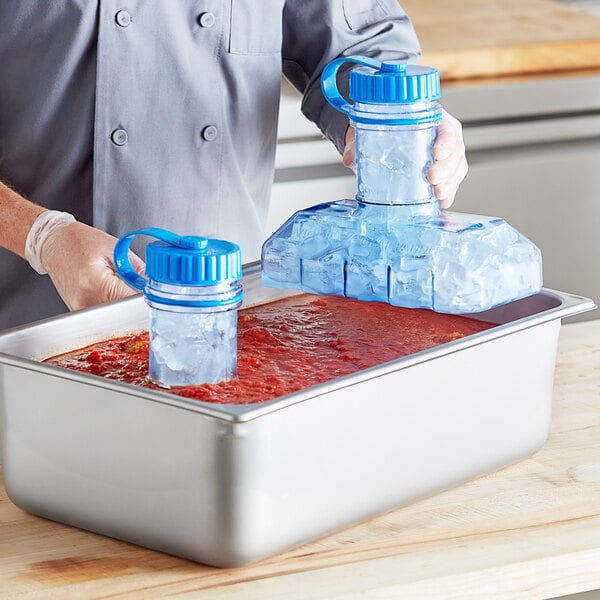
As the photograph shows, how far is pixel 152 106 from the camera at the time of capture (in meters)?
1.40

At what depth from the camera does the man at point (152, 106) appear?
1332 mm

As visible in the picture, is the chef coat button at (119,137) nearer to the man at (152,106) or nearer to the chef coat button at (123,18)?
the man at (152,106)

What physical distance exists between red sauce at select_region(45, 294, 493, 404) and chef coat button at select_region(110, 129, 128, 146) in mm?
337

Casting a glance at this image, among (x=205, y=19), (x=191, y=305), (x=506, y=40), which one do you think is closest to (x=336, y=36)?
(x=205, y=19)

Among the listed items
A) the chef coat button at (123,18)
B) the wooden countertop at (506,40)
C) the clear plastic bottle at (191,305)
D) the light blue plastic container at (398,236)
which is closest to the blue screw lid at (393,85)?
the light blue plastic container at (398,236)

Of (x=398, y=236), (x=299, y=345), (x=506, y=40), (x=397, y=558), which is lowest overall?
(x=397, y=558)

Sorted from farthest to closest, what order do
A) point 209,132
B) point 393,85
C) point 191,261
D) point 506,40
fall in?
point 506,40
point 209,132
point 393,85
point 191,261

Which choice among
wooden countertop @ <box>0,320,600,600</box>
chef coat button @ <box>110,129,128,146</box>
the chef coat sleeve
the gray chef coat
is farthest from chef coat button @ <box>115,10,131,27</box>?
wooden countertop @ <box>0,320,600,600</box>

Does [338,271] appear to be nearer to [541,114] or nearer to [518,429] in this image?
[518,429]

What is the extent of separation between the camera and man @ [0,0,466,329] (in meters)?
1.33

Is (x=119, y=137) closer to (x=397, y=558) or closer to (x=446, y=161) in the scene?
(x=446, y=161)

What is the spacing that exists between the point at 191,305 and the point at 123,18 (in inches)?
23.2

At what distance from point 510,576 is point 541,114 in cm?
176

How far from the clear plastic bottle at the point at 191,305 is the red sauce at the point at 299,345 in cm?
1
